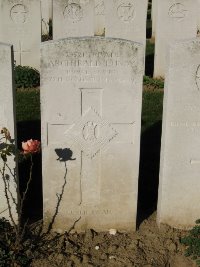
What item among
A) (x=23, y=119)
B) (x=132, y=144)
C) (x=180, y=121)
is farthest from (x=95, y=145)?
(x=23, y=119)

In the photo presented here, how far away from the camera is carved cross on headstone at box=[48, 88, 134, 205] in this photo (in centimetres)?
505

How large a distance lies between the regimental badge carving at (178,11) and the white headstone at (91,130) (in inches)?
241

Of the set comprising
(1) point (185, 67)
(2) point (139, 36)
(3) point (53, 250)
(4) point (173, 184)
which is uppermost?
(2) point (139, 36)

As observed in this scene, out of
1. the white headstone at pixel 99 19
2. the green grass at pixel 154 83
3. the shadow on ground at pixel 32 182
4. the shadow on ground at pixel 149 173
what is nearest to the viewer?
the shadow on ground at pixel 32 182

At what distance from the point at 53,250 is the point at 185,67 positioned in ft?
7.46

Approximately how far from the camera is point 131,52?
16.1 ft

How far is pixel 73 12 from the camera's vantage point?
1066cm

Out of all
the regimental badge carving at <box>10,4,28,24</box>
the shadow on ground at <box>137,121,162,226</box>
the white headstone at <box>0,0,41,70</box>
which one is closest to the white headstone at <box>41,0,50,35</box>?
the white headstone at <box>0,0,41,70</box>

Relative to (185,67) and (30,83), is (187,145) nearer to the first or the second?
(185,67)

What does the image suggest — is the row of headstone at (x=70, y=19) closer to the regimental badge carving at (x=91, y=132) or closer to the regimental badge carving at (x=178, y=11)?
the regimental badge carving at (x=178, y=11)

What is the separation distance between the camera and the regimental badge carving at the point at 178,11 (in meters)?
10.6

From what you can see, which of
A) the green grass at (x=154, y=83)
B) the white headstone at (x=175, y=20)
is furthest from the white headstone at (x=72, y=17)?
the green grass at (x=154, y=83)

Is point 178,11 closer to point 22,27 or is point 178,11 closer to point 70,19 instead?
point 70,19

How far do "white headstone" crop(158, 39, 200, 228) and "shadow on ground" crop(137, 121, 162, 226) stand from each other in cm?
49
